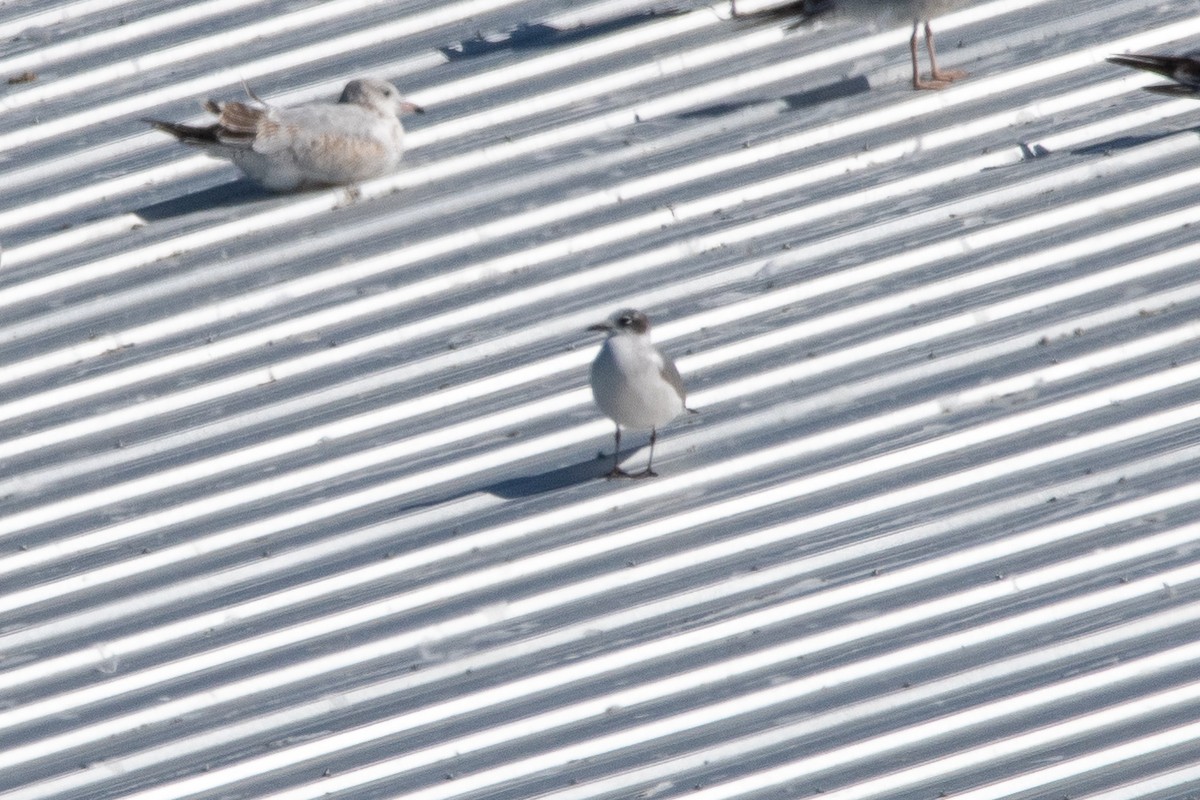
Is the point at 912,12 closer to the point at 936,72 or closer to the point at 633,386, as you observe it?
the point at 936,72

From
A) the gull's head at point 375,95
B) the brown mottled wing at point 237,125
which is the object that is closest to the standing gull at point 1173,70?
the gull's head at point 375,95

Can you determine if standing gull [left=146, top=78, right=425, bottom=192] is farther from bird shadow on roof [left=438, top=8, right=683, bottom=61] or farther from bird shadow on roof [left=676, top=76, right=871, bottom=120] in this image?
bird shadow on roof [left=676, top=76, right=871, bottom=120]

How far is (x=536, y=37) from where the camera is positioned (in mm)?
7027

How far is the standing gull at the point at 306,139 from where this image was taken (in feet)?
21.0

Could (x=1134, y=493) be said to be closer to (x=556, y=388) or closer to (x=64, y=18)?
(x=556, y=388)

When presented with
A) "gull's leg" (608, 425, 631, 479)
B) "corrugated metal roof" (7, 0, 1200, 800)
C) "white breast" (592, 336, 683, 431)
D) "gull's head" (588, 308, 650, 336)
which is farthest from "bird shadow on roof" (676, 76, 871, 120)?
"gull's leg" (608, 425, 631, 479)

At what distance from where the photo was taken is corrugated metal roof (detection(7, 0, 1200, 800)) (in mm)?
4387

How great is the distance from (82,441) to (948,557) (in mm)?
2767

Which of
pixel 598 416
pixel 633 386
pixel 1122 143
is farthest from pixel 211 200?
pixel 1122 143

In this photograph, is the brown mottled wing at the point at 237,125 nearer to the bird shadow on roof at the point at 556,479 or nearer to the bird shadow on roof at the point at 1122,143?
the bird shadow on roof at the point at 556,479

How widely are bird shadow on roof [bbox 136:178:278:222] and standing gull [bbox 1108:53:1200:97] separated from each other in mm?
3262

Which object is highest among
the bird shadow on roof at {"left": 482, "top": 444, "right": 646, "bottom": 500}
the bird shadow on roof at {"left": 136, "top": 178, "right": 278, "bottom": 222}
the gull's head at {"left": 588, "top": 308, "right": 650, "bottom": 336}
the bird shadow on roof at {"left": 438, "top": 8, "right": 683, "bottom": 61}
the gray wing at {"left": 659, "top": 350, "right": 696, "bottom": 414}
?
the bird shadow on roof at {"left": 438, "top": 8, "right": 683, "bottom": 61}

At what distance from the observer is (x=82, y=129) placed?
689 centimetres

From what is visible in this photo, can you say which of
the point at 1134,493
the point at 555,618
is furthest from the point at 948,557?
the point at 555,618
